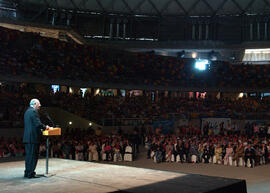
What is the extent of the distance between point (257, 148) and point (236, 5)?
3064 centimetres

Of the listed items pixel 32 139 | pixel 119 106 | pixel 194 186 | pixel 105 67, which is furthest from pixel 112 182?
pixel 105 67

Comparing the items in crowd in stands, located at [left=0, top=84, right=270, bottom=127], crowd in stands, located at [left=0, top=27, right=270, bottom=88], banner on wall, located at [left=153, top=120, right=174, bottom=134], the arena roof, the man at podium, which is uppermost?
the arena roof

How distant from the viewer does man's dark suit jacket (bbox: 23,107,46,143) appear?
7.38 metres

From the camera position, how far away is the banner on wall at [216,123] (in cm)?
2933

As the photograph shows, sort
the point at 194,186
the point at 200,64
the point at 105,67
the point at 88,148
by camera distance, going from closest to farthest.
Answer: the point at 194,186 → the point at 88,148 → the point at 105,67 → the point at 200,64

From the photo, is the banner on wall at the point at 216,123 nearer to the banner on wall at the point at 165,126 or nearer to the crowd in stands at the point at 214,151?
the banner on wall at the point at 165,126

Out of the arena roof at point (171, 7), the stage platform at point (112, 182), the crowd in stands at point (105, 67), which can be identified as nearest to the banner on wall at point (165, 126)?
the crowd in stands at point (105, 67)

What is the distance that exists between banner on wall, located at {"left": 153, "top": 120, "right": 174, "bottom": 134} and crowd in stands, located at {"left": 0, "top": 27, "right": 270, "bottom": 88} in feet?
28.5

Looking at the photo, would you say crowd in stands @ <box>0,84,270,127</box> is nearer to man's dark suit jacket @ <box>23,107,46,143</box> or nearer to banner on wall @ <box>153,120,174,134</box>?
banner on wall @ <box>153,120,174,134</box>

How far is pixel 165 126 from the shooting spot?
29156mm

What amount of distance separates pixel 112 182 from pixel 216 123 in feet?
77.3

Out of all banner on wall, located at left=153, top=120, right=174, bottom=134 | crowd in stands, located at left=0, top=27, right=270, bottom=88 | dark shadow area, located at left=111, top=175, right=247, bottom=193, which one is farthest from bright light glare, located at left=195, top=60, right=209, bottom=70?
dark shadow area, located at left=111, top=175, right=247, bottom=193

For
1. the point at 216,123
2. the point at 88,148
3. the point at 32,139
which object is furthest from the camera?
the point at 216,123

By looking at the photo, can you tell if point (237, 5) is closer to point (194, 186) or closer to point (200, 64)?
point (200, 64)
